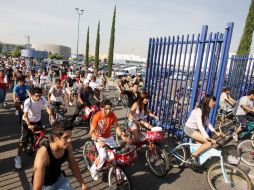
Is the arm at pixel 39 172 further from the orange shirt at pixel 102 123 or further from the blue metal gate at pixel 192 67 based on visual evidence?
the blue metal gate at pixel 192 67

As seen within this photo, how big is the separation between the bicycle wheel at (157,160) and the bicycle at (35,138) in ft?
8.71

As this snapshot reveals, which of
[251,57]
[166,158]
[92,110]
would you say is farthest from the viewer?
[251,57]

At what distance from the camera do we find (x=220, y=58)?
21.5 ft

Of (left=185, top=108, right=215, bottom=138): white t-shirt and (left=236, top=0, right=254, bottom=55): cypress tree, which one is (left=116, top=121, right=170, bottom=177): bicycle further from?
(left=236, top=0, right=254, bottom=55): cypress tree

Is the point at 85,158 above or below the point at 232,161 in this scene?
below

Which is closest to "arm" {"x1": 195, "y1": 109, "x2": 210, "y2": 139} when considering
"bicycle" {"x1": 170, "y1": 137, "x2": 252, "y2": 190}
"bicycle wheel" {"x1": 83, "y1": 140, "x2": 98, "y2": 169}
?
"bicycle" {"x1": 170, "y1": 137, "x2": 252, "y2": 190}

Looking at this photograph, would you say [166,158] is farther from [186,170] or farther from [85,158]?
[85,158]

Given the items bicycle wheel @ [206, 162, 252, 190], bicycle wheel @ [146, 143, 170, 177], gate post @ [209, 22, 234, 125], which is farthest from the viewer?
gate post @ [209, 22, 234, 125]

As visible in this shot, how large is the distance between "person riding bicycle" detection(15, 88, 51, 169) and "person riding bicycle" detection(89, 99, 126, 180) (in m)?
1.51

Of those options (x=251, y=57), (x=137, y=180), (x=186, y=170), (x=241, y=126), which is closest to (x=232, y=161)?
(x=186, y=170)

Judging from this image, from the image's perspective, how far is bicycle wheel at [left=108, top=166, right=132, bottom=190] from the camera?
14.2 ft

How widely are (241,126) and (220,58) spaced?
2568mm

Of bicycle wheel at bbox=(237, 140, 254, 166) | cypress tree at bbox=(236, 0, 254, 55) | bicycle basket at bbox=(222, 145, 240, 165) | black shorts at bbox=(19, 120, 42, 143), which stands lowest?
bicycle wheel at bbox=(237, 140, 254, 166)

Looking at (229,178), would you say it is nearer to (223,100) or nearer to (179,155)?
(179,155)
